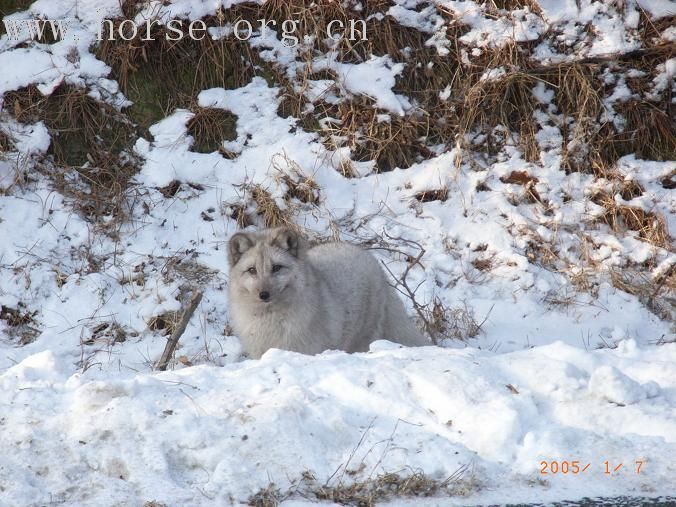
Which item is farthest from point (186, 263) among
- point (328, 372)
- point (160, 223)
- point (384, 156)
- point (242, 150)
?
point (328, 372)

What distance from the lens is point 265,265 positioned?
7551mm

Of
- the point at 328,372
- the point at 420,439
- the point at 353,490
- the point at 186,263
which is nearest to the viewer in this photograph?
the point at 353,490

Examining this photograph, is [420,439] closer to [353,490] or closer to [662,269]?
[353,490]

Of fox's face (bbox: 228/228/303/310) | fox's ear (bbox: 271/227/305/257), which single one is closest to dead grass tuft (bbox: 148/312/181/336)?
fox's face (bbox: 228/228/303/310)

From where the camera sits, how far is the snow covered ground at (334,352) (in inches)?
187

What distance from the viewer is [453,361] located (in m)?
5.73

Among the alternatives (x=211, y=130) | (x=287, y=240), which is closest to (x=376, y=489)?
(x=287, y=240)

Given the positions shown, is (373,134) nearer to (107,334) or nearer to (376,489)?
(107,334)

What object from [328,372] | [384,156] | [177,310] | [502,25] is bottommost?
A: [177,310]

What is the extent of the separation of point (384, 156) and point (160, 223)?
2.87 metres

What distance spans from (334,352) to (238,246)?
165 centimetres

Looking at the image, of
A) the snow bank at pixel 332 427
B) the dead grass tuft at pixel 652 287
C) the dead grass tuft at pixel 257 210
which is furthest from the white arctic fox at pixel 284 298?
the dead grass tuft at pixel 652 287
